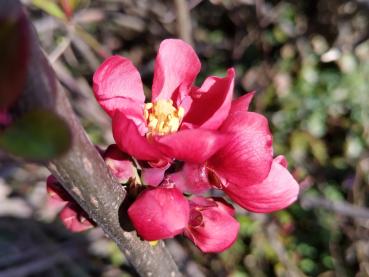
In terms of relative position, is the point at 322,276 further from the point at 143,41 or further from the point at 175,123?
the point at 175,123

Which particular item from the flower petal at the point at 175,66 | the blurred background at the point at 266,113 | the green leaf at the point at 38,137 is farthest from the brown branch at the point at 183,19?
the green leaf at the point at 38,137

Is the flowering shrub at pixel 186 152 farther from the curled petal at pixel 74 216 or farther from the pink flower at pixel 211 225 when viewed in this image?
the curled petal at pixel 74 216

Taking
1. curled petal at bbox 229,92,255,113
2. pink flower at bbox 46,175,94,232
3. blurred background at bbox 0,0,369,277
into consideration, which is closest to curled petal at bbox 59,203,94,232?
pink flower at bbox 46,175,94,232

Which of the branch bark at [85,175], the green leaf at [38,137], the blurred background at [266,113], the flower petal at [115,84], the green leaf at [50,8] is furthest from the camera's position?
the blurred background at [266,113]

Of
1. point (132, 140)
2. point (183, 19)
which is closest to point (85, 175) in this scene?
point (132, 140)

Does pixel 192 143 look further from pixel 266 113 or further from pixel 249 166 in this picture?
pixel 266 113

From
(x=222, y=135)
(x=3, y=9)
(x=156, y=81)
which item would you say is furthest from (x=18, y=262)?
(x=3, y=9)

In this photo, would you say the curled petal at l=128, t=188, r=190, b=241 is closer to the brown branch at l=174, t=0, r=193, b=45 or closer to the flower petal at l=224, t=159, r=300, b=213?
the flower petal at l=224, t=159, r=300, b=213

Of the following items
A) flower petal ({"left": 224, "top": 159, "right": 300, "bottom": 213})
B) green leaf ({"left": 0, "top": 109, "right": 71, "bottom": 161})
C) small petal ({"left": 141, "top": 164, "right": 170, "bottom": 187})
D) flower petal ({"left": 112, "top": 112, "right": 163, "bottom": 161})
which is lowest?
flower petal ({"left": 224, "top": 159, "right": 300, "bottom": 213})
